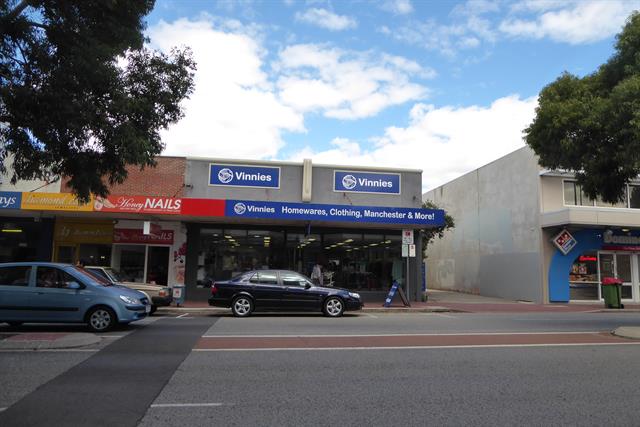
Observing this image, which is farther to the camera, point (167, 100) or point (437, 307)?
point (437, 307)

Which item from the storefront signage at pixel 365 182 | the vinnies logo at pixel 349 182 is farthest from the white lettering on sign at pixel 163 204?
the vinnies logo at pixel 349 182

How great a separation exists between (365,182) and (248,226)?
18.2 feet

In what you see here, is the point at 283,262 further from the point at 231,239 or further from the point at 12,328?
the point at 12,328

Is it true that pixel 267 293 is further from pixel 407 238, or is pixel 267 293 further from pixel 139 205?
pixel 139 205

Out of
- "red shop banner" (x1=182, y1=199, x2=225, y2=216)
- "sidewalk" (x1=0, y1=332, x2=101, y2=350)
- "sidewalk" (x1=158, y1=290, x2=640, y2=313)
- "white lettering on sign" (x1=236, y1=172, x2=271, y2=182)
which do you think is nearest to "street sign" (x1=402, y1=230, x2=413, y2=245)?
"sidewalk" (x1=158, y1=290, x2=640, y2=313)

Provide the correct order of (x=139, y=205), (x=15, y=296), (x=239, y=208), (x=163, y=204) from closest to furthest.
A: (x=15, y=296)
(x=139, y=205)
(x=163, y=204)
(x=239, y=208)

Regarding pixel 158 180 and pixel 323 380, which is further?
pixel 158 180

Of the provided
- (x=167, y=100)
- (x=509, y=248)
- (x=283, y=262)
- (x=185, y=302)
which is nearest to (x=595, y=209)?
(x=509, y=248)

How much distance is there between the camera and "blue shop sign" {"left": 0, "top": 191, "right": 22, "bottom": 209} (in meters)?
19.3

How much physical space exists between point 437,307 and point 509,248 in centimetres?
916

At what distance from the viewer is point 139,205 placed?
19.4 m

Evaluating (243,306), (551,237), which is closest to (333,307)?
(243,306)

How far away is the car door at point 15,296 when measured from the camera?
36.7 ft

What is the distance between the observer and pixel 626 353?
9.49 meters
